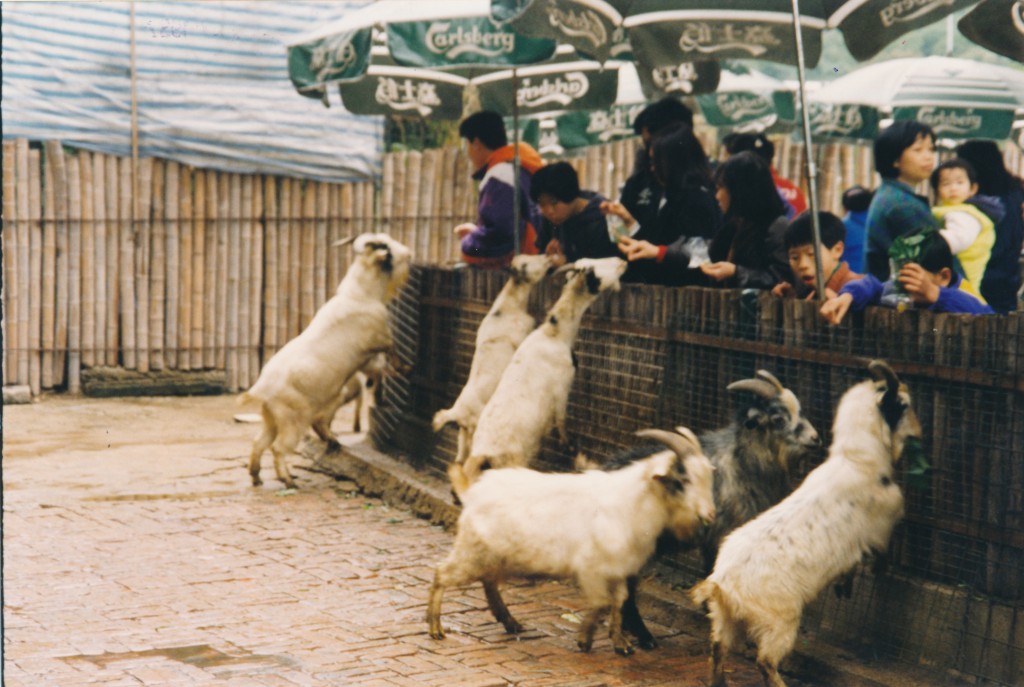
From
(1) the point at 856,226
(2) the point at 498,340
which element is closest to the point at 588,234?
(2) the point at 498,340

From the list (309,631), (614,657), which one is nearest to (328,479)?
(309,631)

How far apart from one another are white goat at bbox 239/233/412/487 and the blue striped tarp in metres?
5.19

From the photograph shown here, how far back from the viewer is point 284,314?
15.2 meters

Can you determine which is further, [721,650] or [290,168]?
[290,168]

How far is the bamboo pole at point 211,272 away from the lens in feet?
48.5

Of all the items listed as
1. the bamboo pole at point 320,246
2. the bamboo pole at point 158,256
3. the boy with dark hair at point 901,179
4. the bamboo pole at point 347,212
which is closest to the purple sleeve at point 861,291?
the boy with dark hair at point 901,179

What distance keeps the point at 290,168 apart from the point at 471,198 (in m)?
2.22

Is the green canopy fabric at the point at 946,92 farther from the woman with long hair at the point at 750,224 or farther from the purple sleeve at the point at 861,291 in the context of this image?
the purple sleeve at the point at 861,291

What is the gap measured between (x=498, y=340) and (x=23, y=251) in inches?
312

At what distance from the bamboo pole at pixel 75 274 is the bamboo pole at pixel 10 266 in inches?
23.1

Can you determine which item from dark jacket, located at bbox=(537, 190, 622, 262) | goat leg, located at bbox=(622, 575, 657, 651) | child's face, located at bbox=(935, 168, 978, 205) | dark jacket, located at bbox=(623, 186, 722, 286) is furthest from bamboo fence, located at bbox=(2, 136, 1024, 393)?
goat leg, located at bbox=(622, 575, 657, 651)

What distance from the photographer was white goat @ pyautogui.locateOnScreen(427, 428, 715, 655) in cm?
577

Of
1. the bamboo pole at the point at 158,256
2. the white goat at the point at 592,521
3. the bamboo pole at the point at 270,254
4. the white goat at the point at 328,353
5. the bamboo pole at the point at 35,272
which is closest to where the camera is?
the white goat at the point at 592,521

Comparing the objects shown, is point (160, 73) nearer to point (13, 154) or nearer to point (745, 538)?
point (13, 154)
